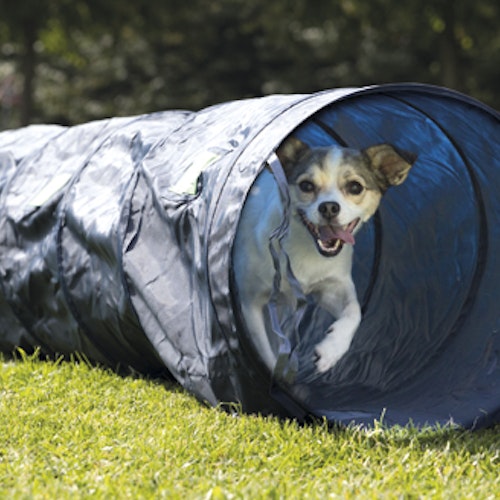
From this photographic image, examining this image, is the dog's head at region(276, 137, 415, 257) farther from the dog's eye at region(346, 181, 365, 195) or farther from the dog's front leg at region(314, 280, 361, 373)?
the dog's front leg at region(314, 280, 361, 373)

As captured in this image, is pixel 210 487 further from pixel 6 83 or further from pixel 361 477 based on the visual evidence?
pixel 6 83

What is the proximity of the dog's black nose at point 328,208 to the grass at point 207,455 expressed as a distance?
3.51 feet

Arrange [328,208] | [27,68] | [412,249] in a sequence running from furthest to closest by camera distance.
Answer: [27,68]
[412,249]
[328,208]

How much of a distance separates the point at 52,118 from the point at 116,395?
21992 mm

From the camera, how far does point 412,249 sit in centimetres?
496

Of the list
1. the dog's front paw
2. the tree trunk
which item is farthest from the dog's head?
the tree trunk

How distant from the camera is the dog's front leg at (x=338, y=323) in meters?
4.37

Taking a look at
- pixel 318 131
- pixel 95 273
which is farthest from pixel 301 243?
pixel 95 273

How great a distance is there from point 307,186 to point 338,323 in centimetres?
67

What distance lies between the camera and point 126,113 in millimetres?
22375

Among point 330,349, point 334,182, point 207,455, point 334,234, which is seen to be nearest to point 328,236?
point 334,234

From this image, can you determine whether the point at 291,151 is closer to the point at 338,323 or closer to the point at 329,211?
the point at 329,211

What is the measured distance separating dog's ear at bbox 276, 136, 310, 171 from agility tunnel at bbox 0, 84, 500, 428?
152mm

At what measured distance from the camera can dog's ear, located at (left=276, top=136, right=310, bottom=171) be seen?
14.7 feet
